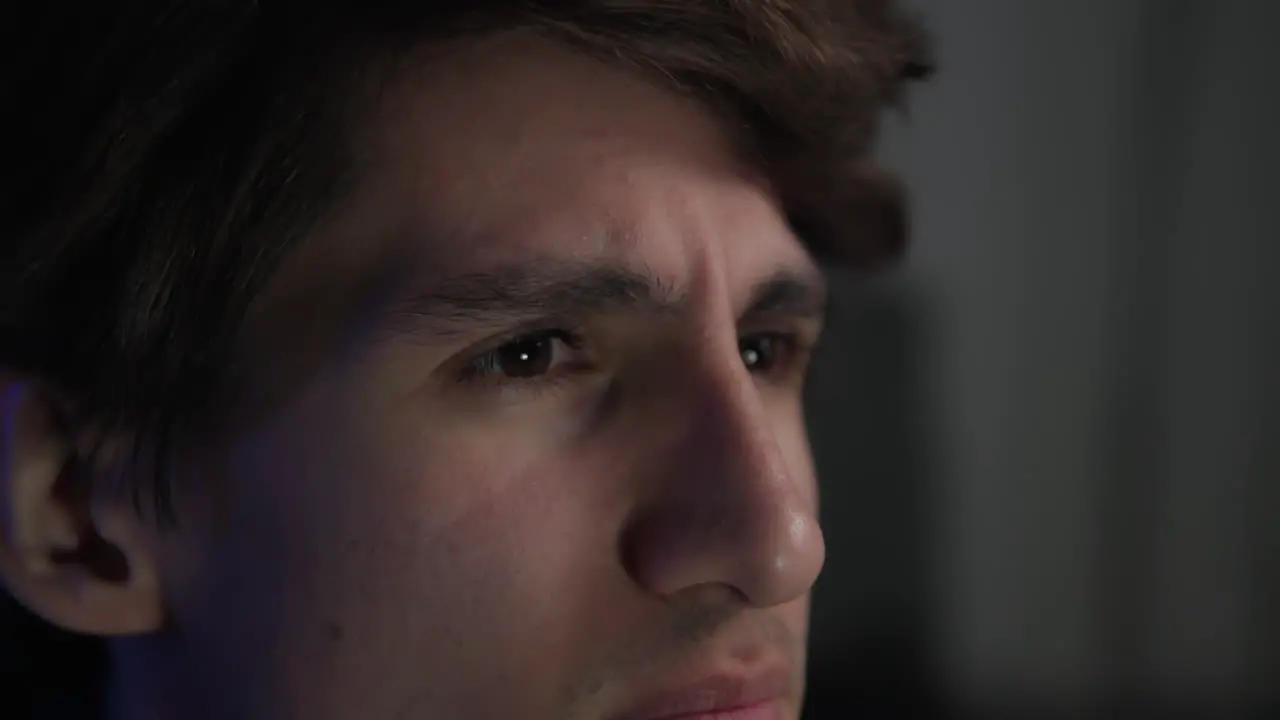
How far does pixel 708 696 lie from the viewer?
678 mm

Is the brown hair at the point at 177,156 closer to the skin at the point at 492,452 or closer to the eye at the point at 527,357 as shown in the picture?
the skin at the point at 492,452

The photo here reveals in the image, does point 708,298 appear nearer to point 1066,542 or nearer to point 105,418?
point 105,418

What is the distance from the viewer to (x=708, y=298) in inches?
27.4

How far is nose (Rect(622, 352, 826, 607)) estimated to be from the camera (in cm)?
66

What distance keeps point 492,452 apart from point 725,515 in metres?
0.15

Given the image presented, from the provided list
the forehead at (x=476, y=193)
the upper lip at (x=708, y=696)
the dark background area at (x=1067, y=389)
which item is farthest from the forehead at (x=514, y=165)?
the dark background area at (x=1067, y=389)

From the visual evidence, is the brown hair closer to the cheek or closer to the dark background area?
the cheek

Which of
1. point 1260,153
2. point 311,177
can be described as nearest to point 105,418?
point 311,177

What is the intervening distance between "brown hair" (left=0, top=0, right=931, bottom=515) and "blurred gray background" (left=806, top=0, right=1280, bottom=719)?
816 millimetres

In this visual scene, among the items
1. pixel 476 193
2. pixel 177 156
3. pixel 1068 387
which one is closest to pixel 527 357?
pixel 476 193

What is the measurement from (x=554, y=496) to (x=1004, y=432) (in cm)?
97

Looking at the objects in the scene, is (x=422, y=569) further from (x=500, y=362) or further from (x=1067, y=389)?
(x=1067, y=389)

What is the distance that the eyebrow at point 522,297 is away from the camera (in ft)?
2.11

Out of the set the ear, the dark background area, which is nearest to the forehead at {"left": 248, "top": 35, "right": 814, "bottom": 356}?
the ear
